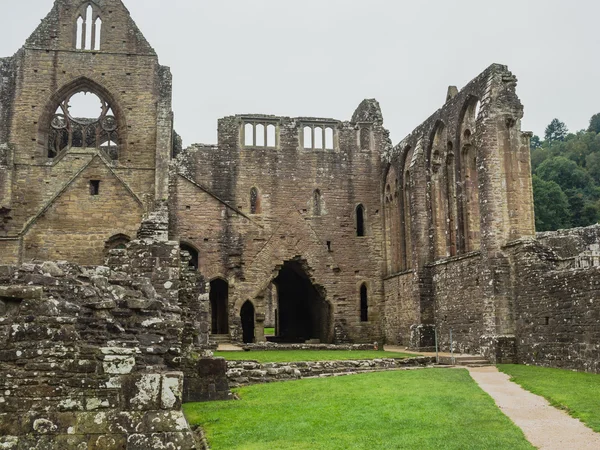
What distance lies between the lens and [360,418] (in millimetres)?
8945

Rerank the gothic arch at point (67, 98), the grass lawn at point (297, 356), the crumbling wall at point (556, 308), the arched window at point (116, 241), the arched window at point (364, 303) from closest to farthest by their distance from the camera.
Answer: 1. the crumbling wall at point (556, 308)
2. the grass lawn at point (297, 356)
3. the arched window at point (116, 241)
4. the arched window at point (364, 303)
5. the gothic arch at point (67, 98)

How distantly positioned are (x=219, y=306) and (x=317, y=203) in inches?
235

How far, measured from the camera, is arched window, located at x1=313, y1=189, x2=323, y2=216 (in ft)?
94.1

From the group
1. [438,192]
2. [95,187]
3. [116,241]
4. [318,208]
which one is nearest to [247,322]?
[318,208]

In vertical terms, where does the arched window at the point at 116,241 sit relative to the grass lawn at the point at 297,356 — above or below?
above

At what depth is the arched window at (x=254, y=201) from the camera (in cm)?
2827

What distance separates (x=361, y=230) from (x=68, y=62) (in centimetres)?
1439

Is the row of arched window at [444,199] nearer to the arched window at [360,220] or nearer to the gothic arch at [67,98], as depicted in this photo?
the arched window at [360,220]

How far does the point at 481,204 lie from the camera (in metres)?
19.8

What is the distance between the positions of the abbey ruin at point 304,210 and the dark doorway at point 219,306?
10 cm

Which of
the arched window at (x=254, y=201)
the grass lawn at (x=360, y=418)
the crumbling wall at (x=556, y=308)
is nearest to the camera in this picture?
the grass lawn at (x=360, y=418)

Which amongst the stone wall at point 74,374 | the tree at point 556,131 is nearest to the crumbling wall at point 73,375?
the stone wall at point 74,374

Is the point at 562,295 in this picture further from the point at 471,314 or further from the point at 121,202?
the point at 121,202

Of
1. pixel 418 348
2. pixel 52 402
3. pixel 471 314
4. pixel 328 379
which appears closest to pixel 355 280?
pixel 418 348
